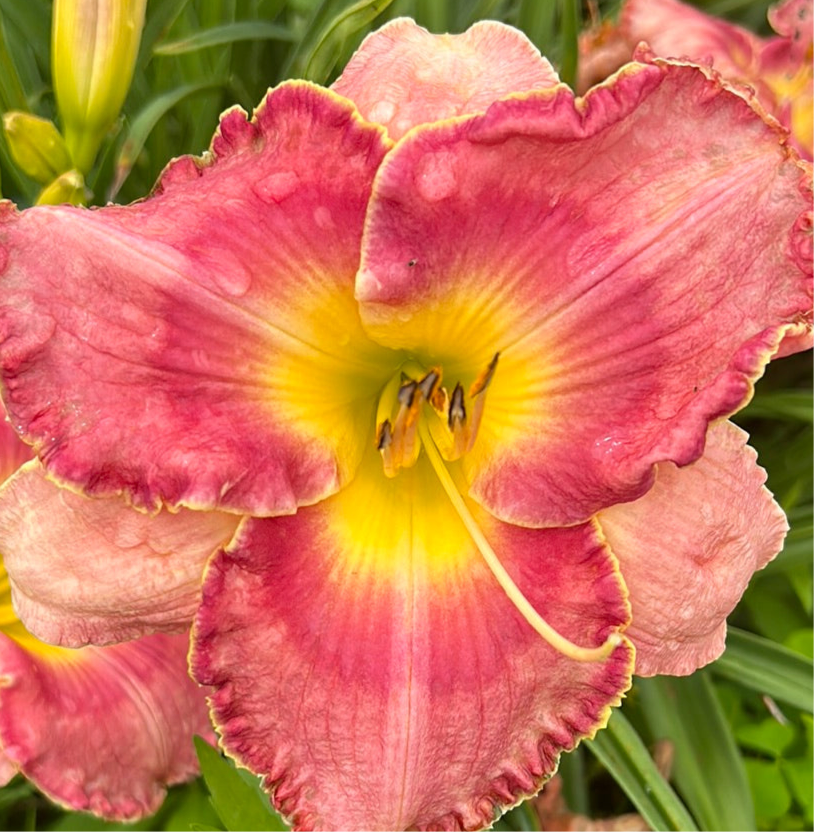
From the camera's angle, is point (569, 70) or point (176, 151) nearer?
point (569, 70)

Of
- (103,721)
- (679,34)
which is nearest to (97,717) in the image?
(103,721)

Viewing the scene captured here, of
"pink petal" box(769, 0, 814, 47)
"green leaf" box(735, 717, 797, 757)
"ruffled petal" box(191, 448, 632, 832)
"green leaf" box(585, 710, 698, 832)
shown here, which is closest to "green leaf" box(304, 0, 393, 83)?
"ruffled petal" box(191, 448, 632, 832)

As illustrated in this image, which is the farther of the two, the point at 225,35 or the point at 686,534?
the point at 225,35

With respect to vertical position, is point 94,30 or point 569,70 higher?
point 94,30

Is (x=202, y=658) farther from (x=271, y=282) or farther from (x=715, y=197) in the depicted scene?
(x=715, y=197)

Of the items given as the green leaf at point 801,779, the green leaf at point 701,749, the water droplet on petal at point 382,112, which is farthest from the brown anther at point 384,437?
the green leaf at point 801,779

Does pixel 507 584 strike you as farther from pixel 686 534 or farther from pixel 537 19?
pixel 537 19

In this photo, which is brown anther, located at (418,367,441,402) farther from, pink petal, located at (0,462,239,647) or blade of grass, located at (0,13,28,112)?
blade of grass, located at (0,13,28,112)

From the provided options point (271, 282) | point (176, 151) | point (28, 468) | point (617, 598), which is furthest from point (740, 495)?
point (176, 151)
